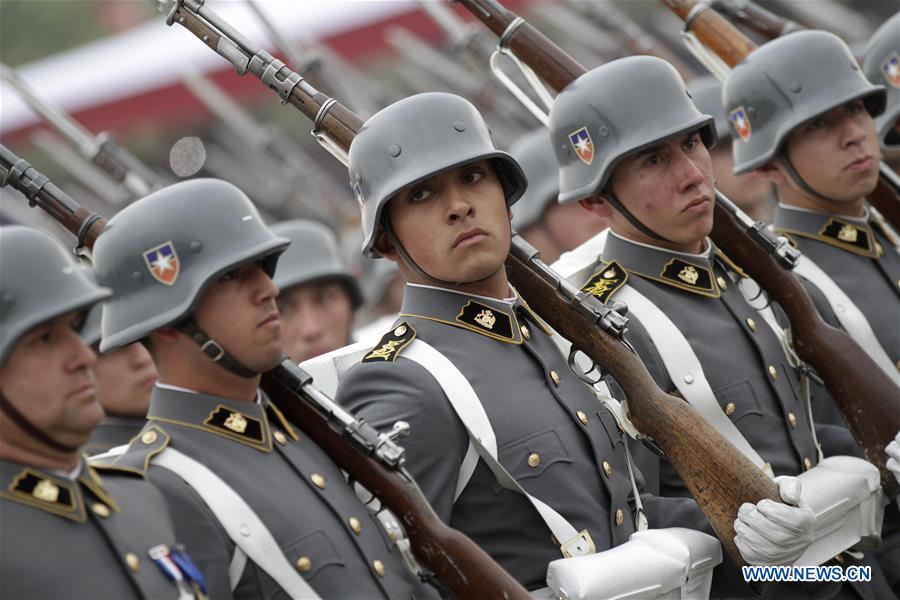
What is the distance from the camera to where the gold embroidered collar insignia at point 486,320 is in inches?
190

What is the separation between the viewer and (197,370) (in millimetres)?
4145

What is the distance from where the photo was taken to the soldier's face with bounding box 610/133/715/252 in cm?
552

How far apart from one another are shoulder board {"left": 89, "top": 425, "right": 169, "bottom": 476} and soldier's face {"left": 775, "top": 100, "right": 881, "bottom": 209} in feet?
11.8

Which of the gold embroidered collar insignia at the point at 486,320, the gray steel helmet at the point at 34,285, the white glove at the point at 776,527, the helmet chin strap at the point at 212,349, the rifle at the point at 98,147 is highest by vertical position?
the rifle at the point at 98,147

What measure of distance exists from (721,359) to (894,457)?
28.6 inches

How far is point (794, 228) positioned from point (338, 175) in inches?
712

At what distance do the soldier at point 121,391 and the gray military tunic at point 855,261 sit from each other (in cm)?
301

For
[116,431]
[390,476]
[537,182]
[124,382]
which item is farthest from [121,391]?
[537,182]

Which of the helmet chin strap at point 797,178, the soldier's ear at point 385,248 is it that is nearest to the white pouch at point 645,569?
the soldier's ear at point 385,248

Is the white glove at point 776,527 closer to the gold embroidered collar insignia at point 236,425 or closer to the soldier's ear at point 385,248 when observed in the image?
the soldier's ear at point 385,248

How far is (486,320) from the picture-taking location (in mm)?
4852

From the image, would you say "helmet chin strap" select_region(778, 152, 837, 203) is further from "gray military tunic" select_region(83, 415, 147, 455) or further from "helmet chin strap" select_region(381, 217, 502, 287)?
"gray military tunic" select_region(83, 415, 147, 455)

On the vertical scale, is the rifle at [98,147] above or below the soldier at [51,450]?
above

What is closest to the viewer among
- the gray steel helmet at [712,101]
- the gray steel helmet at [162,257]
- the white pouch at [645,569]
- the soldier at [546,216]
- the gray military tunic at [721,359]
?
the gray steel helmet at [162,257]
